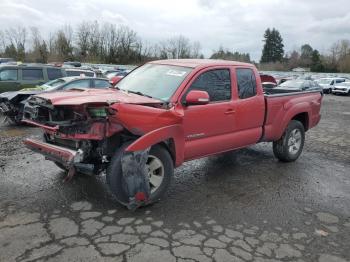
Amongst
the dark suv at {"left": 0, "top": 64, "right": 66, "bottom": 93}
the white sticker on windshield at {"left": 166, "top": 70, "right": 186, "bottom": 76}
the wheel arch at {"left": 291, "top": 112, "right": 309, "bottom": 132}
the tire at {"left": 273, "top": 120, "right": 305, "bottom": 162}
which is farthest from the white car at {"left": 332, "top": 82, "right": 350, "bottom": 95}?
the white sticker on windshield at {"left": 166, "top": 70, "right": 186, "bottom": 76}

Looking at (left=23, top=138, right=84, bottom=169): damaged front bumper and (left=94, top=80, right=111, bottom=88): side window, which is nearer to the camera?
(left=23, top=138, right=84, bottom=169): damaged front bumper

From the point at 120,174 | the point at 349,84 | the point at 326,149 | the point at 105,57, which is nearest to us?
the point at 120,174

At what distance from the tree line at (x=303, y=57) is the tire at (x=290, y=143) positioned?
6495 cm

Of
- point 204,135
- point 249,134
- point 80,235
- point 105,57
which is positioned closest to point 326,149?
point 249,134

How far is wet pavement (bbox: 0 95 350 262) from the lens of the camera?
149 inches

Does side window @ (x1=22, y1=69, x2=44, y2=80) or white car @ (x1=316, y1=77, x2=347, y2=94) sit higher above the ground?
side window @ (x1=22, y1=69, x2=44, y2=80)

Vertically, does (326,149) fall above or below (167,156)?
below

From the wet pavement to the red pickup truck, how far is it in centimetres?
51

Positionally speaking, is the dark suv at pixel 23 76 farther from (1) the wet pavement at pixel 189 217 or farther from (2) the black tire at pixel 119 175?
(2) the black tire at pixel 119 175

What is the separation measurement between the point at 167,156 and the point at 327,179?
3.18 m

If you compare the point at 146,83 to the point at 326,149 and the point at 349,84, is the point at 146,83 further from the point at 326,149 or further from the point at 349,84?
the point at 349,84

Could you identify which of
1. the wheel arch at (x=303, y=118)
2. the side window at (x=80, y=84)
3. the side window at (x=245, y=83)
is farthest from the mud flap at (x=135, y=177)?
the side window at (x=80, y=84)

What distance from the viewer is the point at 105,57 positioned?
6494 centimetres

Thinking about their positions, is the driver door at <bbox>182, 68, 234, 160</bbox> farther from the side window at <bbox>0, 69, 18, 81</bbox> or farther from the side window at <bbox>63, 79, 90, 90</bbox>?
the side window at <bbox>0, 69, 18, 81</bbox>
